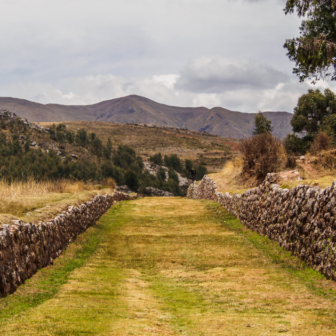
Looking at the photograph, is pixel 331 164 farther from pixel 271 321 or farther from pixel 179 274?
pixel 271 321

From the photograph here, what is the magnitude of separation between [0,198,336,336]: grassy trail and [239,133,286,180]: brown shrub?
27.8 feet

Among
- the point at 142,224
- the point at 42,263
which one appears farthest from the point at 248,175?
the point at 42,263

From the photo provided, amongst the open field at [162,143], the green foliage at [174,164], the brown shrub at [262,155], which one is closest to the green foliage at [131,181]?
the green foliage at [174,164]

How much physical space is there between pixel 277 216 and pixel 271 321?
6.45 meters

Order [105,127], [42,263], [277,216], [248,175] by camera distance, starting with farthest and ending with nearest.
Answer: [105,127]
[248,175]
[277,216]
[42,263]

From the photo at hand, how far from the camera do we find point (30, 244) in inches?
319

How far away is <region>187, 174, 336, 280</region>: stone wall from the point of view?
26.6ft

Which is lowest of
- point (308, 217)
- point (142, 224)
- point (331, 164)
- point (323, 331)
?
point (142, 224)

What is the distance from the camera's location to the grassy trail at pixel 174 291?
16.8 feet

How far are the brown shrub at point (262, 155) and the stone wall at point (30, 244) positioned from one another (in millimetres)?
12613

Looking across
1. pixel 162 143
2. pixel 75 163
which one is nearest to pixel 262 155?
pixel 75 163

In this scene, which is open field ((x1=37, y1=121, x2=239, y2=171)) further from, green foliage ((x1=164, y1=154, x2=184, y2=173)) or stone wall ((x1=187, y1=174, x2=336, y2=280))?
stone wall ((x1=187, y1=174, x2=336, y2=280))

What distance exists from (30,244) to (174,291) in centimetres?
331

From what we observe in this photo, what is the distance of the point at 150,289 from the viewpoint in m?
7.98
